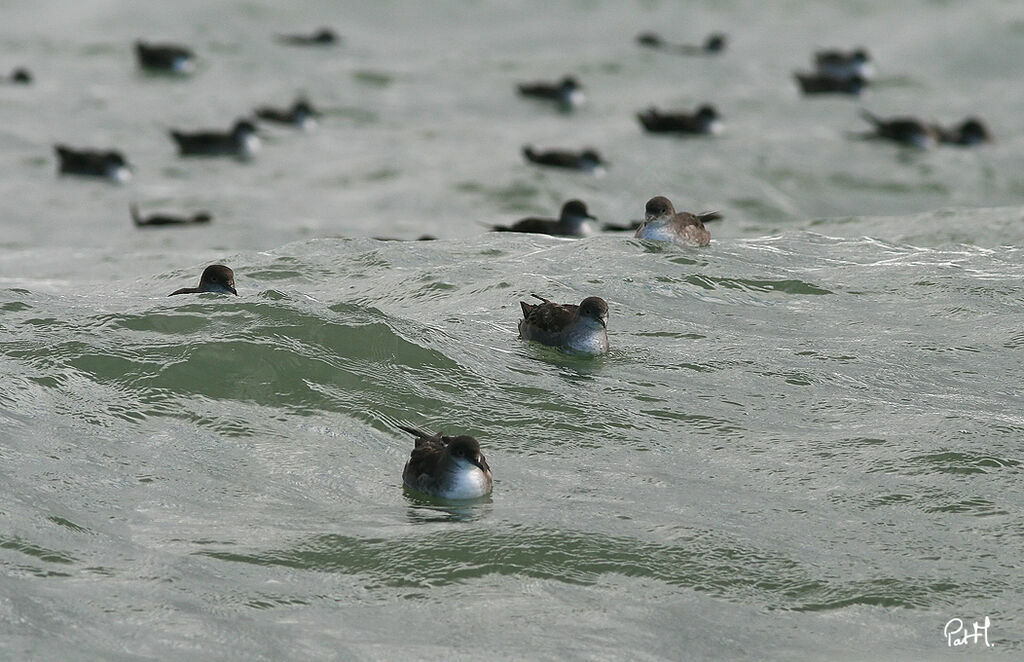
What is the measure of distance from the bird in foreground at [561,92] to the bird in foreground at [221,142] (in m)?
6.07

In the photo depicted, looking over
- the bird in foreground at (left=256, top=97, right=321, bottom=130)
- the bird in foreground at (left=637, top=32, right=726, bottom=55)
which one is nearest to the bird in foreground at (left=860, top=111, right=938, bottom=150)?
the bird in foreground at (left=637, top=32, right=726, bottom=55)

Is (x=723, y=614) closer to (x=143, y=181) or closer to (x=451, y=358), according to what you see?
(x=451, y=358)

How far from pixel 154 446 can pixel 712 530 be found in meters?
3.44

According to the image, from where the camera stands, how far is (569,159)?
78.7 feet

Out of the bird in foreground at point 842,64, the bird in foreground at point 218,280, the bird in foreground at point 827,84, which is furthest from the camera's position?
the bird in foreground at point 842,64

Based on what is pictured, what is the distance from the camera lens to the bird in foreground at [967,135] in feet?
86.1

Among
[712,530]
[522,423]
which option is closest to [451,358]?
[522,423]

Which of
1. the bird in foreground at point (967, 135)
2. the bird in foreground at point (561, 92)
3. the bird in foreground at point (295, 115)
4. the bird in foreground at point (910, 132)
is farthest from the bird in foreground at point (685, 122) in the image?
the bird in foreground at point (295, 115)

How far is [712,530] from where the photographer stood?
8695mm

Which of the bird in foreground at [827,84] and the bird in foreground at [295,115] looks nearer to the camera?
the bird in foreground at [295,115]

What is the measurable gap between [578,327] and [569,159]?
1266 centimetres

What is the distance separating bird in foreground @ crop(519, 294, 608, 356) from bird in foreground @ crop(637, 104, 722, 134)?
15.0 m

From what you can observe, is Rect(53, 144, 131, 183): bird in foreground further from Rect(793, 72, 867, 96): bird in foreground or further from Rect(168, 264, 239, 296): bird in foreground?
Rect(793, 72, 867, 96): bird in foreground
